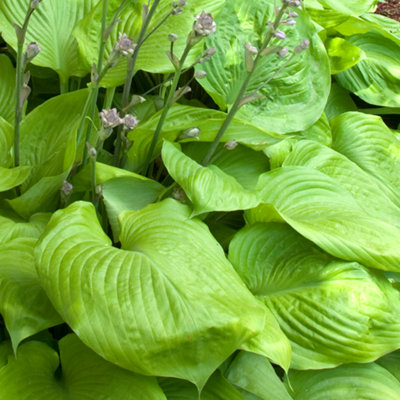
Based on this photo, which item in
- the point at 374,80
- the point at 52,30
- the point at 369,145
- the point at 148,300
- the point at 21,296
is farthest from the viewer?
the point at 374,80

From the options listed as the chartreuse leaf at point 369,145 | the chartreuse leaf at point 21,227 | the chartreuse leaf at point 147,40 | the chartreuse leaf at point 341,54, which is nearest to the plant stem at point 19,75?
the chartreuse leaf at point 21,227

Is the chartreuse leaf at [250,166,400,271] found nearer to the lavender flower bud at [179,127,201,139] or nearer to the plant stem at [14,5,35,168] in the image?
the lavender flower bud at [179,127,201,139]

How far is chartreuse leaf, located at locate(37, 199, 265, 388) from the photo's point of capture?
956 millimetres

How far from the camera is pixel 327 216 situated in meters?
1.41

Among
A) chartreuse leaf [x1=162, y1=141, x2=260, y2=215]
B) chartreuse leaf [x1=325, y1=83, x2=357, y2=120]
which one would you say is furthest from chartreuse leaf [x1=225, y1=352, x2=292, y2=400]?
chartreuse leaf [x1=325, y1=83, x2=357, y2=120]

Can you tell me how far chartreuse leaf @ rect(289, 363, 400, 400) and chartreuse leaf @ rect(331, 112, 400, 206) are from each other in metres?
0.68

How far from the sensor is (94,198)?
1320 millimetres

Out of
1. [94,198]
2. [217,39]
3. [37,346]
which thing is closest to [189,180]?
[94,198]

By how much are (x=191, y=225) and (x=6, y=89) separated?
807 mm

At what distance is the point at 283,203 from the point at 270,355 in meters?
0.50

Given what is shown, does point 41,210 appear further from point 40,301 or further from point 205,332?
point 205,332

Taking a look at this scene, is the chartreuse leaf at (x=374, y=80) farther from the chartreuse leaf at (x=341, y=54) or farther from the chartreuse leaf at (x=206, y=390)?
the chartreuse leaf at (x=206, y=390)

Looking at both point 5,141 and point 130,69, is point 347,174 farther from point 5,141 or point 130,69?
point 5,141

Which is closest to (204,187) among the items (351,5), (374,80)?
(374,80)
